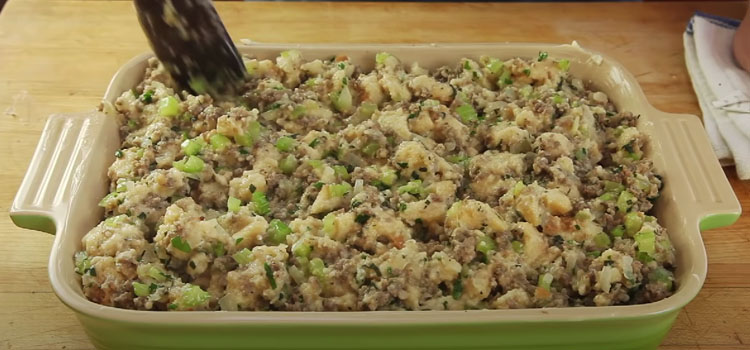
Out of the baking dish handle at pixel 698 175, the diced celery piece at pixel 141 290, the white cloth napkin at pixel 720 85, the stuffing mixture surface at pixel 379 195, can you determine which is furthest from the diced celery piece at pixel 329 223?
the white cloth napkin at pixel 720 85

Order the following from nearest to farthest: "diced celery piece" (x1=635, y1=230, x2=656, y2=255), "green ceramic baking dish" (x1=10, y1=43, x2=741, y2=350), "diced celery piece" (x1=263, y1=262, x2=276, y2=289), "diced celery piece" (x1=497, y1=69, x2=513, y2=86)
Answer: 1. "green ceramic baking dish" (x1=10, y1=43, x2=741, y2=350)
2. "diced celery piece" (x1=263, y1=262, x2=276, y2=289)
3. "diced celery piece" (x1=635, y1=230, x2=656, y2=255)
4. "diced celery piece" (x1=497, y1=69, x2=513, y2=86)

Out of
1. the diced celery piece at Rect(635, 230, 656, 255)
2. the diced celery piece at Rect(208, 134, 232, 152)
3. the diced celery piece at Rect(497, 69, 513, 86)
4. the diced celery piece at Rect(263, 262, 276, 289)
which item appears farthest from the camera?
the diced celery piece at Rect(497, 69, 513, 86)

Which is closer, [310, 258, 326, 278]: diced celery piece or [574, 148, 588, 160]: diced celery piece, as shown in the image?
[310, 258, 326, 278]: diced celery piece

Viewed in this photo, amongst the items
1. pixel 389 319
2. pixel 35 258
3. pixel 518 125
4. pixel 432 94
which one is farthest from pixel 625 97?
pixel 35 258

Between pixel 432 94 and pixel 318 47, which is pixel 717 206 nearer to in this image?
pixel 432 94

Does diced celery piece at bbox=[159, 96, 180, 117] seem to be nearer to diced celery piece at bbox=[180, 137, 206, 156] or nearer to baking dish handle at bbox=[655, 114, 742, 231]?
diced celery piece at bbox=[180, 137, 206, 156]

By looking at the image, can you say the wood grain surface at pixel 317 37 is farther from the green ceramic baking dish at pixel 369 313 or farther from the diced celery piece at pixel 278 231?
the diced celery piece at pixel 278 231

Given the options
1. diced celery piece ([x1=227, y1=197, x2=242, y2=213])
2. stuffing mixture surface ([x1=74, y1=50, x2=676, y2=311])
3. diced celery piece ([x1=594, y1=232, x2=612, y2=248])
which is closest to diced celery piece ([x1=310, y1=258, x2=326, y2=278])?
stuffing mixture surface ([x1=74, y1=50, x2=676, y2=311])
